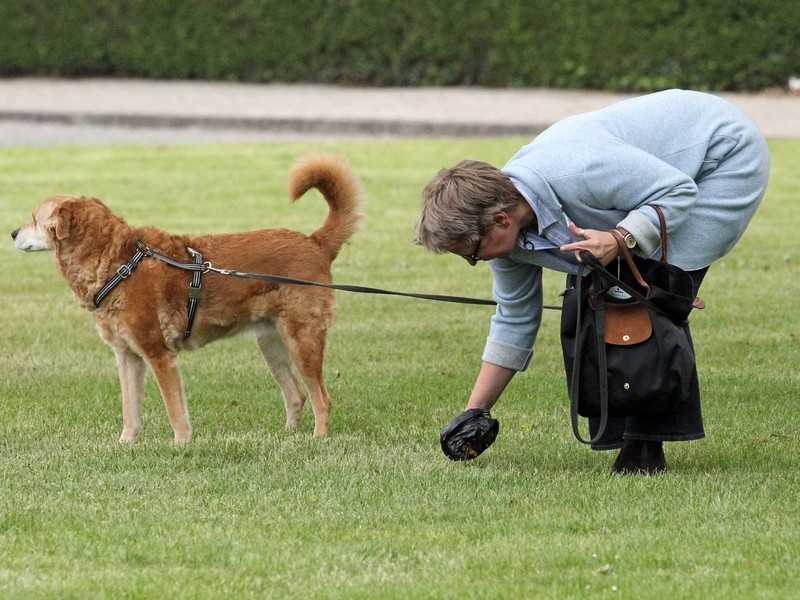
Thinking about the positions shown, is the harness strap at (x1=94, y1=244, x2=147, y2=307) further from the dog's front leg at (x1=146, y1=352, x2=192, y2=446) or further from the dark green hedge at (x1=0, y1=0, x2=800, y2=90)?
the dark green hedge at (x1=0, y1=0, x2=800, y2=90)

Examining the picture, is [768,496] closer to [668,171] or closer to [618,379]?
[618,379]

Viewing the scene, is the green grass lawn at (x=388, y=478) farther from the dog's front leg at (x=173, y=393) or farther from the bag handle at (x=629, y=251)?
the bag handle at (x=629, y=251)

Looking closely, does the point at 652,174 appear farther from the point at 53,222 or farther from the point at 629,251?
the point at 53,222

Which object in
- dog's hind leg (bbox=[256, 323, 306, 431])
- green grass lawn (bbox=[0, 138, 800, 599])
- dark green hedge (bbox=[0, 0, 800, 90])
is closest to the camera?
green grass lawn (bbox=[0, 138, 800, 599])

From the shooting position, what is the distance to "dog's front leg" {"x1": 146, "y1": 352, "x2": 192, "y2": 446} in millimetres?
6223

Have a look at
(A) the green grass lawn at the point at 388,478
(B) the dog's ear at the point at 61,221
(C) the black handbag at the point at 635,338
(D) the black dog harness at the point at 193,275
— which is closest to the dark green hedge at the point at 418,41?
(A) the green grass lawn at the point at 388,478

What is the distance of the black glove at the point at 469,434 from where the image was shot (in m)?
5.45

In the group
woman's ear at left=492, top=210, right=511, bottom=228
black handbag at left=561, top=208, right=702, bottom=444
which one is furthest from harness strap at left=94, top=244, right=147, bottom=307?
black handbag at left=561, top=208, right=702, bottom=444

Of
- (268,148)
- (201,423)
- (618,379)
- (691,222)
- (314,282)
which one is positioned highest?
(691,222)

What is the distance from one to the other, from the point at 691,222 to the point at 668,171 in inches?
10.5

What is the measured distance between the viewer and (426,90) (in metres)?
22.7

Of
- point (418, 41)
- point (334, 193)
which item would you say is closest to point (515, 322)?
point (334, 193)

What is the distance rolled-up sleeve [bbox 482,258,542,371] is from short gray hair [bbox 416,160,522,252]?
0.59m

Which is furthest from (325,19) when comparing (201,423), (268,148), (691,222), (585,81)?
(691,222)
